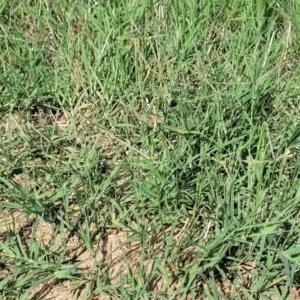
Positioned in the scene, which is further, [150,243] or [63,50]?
[63,50]

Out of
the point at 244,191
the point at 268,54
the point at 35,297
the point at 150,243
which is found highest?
the point at 268,54

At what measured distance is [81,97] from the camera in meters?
2.65

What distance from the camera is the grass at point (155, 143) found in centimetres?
204

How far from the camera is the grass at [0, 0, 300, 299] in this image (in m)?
2.04

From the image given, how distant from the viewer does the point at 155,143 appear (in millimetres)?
2432

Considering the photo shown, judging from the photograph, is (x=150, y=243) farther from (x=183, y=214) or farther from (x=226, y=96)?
(x=226, y=96)

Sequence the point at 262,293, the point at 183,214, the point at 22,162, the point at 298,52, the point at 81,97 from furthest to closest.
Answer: the point at 298,52 → the point at 81,97 → the point at 22,162 → the point at 183,214 → the point at 262,293

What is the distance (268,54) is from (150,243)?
40.5 inches

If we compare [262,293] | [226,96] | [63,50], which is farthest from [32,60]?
[262,293]

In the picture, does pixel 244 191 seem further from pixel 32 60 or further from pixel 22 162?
pixel 32 60

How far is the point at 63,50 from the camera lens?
2.79m

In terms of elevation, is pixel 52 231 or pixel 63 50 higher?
pixel 63 50

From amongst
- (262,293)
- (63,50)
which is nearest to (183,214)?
(262,293)

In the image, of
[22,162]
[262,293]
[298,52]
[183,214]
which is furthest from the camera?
[298,52]
